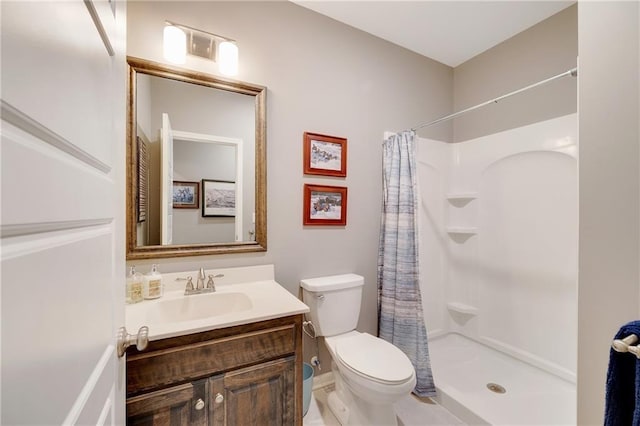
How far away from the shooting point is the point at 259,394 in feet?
3.72

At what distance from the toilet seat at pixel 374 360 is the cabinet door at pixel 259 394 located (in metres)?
0.36

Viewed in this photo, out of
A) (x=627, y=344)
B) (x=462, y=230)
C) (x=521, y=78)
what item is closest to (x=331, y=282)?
(x=627, y=344)

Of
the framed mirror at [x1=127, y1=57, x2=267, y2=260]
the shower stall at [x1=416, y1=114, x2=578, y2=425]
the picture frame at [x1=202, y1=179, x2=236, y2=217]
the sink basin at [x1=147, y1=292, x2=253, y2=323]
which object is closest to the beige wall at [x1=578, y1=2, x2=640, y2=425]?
the shower stall at [x1=416, y1=114, x2=578, y2=425]

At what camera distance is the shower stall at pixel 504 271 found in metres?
1.79

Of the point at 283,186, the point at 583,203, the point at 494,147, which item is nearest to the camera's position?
the point at 583,203

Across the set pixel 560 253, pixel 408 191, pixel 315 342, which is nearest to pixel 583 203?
pixel 408 191

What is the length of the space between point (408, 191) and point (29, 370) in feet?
6.21

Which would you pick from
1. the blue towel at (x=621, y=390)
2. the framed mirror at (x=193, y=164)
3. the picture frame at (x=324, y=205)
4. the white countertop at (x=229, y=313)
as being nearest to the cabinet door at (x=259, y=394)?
the white countertop at (x=229, y=313)

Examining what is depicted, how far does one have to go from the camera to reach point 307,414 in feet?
5.41

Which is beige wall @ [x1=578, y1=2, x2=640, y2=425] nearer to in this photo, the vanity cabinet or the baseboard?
the vanity cabinet

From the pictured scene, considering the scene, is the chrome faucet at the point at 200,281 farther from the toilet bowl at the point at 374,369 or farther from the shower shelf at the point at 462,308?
the shower shelf at the point at 462,308

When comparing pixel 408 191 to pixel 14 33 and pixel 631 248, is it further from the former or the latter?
pixel 14 33

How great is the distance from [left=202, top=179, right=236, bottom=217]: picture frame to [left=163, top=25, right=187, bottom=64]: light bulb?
652 millimetres

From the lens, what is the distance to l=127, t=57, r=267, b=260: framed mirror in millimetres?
1389
